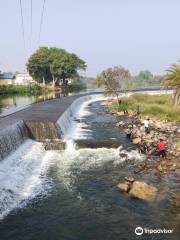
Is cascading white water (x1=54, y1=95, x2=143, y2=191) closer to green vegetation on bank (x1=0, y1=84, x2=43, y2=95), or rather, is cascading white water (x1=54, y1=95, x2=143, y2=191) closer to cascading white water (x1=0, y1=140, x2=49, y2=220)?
cascading white water (x1=0, y1=140, x2=49, y2=220)

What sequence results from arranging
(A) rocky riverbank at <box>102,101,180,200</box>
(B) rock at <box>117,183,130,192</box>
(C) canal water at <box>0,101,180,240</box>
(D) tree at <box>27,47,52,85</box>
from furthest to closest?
(D) tree at <box>27,47,52,85</box> → (A) rocky riverbank at <box>102,101,180,200</box> → (B) rock at <box>117,183,130,192</box> → (C) canal water at <box>0,101,180,240</box>

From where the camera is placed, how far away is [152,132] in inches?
1256

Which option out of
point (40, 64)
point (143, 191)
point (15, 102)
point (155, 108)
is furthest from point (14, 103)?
point (143, 191)

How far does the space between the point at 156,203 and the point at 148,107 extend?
3117cm

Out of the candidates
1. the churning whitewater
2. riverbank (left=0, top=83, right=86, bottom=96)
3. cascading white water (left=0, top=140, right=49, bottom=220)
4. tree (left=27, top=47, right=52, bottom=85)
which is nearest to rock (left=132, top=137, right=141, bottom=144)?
the churning whitewater

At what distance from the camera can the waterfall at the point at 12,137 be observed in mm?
23016

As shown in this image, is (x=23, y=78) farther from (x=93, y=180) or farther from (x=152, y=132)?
(x=93, y=180)

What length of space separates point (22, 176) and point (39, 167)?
2098 mm

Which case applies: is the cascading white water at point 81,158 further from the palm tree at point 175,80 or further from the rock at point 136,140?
the palm tree at point 175,80

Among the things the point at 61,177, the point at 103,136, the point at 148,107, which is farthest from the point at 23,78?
the point at 61,177

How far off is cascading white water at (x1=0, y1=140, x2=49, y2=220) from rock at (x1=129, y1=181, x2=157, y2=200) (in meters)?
4.52

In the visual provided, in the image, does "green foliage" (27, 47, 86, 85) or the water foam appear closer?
the water foam

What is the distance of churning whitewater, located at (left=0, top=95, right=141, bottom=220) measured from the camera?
16.6 metres

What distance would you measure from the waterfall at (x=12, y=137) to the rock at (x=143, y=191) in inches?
369
